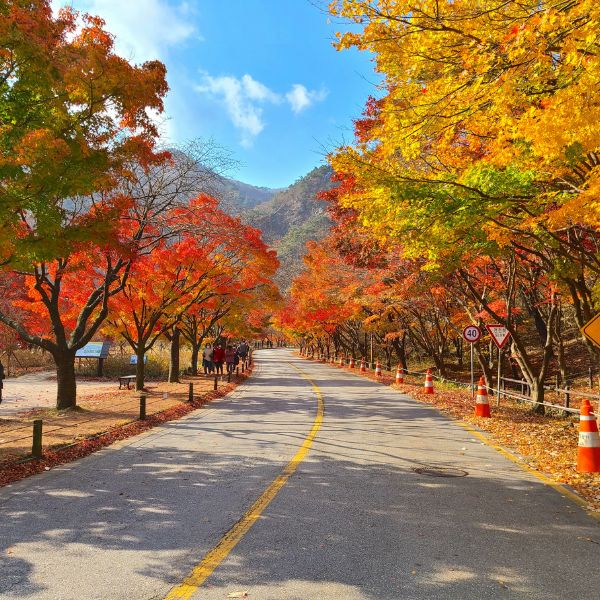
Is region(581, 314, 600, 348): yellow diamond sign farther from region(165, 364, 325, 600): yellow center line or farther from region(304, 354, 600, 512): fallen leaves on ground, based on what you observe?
region(165, 364, 325, 600): yellow center line

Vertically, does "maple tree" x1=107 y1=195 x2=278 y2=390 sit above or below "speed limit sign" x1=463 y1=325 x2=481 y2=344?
above

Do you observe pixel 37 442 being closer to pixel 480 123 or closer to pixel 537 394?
pixel 480 123

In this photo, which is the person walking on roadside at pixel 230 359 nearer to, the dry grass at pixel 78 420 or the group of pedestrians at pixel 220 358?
the group of pedestrians at pixel 220 358

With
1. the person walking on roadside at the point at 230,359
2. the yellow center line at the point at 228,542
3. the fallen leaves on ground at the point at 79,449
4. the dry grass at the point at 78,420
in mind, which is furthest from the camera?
the person walking on roadside at the point at 230,359

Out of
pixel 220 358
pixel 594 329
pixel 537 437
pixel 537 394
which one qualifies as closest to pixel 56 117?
pixel 594 329

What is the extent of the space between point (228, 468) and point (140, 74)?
26.3ft

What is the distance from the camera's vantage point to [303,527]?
218 inches

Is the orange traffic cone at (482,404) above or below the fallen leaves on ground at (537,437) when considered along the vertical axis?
above

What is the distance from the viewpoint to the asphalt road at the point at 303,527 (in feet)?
13.8

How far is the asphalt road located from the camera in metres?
4.21

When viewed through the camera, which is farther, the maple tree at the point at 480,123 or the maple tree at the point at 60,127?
the maple tree at the point at 60,127

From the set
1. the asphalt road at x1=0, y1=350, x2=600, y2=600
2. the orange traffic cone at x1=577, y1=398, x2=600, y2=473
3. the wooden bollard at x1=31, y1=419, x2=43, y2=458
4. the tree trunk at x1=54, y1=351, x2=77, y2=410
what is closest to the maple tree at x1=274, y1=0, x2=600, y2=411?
the orange traffic cone at x1=577, y1=398, x2=600, y2=473

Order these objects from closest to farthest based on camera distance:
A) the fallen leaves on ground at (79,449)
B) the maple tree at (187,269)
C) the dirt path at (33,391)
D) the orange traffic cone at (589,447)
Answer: the orange traffic cone at (589,447) → the fallen leaves on ground at (79,449) → the maple tree at (187,269) → the dirt path at (33,391)

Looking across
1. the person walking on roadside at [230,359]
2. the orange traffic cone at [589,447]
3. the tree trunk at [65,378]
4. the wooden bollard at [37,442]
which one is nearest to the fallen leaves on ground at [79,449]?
the wooden bollard at [37,442]
